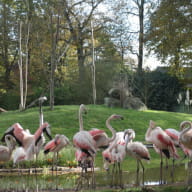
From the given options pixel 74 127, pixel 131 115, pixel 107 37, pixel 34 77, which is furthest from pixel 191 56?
pixel 34 77

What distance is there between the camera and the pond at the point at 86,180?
22.7 feet

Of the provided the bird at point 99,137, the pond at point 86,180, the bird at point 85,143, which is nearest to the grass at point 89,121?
the pond at point 86,180

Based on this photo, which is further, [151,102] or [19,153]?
[151,102]

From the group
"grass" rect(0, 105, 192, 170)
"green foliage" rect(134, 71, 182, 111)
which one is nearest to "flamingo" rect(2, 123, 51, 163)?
"grass" rect(0, 105, 192, 170)

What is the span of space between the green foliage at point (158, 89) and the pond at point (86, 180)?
16656mm

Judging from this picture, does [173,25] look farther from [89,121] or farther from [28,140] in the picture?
[28,140]

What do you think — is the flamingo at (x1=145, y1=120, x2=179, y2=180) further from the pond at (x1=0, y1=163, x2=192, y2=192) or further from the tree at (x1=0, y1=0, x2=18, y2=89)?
the tree at (x1=0, y1=0, x2=18, y2=89)

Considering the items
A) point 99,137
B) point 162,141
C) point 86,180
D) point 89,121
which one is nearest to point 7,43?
point 89,121

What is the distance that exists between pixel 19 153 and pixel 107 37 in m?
23.3

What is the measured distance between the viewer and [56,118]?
633 inches

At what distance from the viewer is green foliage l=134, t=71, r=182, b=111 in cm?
2573

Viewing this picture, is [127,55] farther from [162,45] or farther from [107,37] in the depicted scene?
[162,45]

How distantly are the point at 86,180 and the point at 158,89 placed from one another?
19.4m

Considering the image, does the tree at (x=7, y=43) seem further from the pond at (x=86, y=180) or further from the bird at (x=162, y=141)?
the bird at (x=162, y=141)
